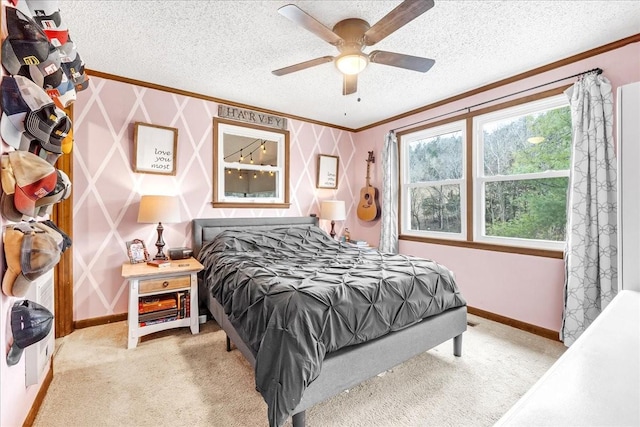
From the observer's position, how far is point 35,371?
1537 millimetres

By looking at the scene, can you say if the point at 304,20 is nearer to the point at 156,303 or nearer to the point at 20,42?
the point at 20,42

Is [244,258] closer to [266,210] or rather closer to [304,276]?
[304,276]

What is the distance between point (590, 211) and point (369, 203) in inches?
101

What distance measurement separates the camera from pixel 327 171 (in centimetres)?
452

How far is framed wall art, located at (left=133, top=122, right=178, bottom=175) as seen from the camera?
3.05m

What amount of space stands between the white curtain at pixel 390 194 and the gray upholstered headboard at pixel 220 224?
1290 millimetres

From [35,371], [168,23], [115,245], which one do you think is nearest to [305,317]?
[35,371]

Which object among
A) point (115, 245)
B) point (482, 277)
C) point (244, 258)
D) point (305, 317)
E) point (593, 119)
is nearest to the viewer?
point (305, 317)

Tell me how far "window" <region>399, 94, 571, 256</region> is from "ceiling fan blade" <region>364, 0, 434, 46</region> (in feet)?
6.30

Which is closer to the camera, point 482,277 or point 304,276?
point 304,276

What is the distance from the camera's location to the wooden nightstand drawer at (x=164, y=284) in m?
2.54

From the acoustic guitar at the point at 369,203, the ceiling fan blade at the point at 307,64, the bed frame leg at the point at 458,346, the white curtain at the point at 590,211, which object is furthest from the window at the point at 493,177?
the ceiling fan blade at the point at 307,64

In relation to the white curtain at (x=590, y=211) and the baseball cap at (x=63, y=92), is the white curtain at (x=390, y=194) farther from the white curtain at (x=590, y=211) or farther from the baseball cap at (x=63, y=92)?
the baseball cap at (x=63, y=92)

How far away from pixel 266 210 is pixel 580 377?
3697 millimetres
